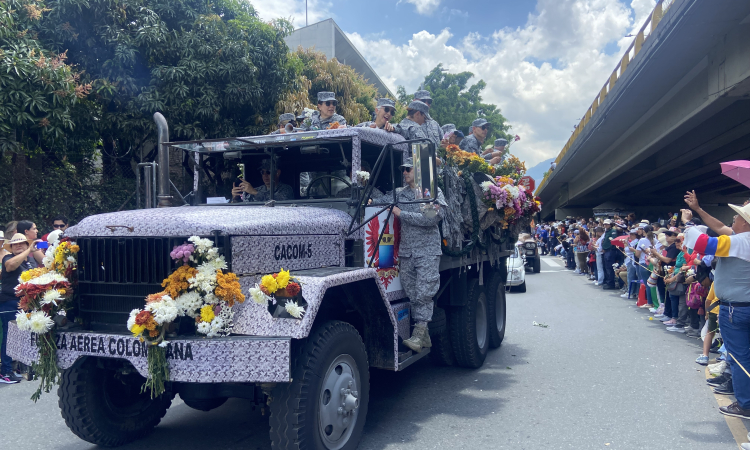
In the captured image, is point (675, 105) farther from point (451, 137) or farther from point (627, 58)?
point (451, 137)

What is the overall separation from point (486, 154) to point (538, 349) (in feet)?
9.50

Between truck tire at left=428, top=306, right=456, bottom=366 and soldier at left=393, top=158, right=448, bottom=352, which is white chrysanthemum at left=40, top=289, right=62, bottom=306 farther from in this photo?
truck tire at left=428, top=306, right=456, bottom=366

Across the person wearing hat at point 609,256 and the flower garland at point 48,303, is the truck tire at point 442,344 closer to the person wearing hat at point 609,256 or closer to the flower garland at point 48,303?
the flower garland at point 48,303

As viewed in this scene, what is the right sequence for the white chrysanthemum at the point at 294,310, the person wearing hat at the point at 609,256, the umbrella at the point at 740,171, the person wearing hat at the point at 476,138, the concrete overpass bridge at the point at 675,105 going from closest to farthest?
the white chrysanthemum at the point at 294,310
the umbrella at the point at 740,171
the person wearing hat at the point at 476,138
the concrete overpass bridge at the point at 675,105
the person wearing hat at the point at 609,256

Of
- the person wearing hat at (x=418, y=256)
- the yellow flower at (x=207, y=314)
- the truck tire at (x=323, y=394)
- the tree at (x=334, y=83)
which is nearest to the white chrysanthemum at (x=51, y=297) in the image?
the yellow flower at (x=207, y=314)

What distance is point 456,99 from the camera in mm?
41312

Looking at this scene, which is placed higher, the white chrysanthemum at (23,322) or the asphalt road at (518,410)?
the white chrysanthemum at (23,322)

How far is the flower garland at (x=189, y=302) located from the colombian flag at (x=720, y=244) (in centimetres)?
373

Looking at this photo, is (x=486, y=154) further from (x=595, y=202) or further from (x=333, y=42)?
(x=595, y=202)

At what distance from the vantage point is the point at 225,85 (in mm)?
11797

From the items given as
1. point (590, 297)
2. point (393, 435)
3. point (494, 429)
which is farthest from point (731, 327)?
point (590, 297)

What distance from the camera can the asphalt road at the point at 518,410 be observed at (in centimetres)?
457

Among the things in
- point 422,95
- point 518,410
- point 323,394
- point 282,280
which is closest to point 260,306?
point 282,280

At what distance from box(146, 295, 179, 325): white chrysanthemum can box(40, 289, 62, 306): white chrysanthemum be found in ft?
2.95
